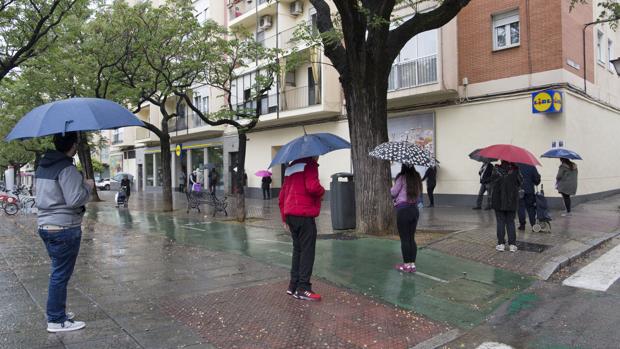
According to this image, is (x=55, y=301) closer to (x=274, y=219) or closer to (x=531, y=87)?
(x=274, y=219)

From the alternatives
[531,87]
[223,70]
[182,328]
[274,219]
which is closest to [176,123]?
[223,70]

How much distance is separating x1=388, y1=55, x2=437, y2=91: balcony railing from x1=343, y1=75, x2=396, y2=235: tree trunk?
748 centimetres

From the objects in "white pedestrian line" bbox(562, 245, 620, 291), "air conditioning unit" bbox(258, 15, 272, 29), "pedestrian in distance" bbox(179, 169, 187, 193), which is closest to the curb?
"white pedestrian line" bbox(562, 245, 620, 291)

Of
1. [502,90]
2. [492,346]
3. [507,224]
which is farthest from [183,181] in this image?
[492,346]

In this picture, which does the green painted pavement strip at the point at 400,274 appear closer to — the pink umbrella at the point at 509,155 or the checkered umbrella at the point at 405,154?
the checkered umbrella at the point at 405,154

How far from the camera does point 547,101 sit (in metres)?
14.3

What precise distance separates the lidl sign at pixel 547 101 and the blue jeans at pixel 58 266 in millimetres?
13912

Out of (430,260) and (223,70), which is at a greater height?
(223,70)

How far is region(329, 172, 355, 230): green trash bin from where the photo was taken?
10414mm

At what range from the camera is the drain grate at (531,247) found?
818 cm

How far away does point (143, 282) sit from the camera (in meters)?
6.29

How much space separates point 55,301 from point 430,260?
212 inches

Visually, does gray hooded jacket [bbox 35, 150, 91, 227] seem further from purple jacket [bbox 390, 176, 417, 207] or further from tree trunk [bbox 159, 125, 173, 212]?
tree trunk [bbox 159, 125, 173, 212]

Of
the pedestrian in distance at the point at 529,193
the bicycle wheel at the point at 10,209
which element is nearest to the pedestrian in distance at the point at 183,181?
the bicycle wheel at the point at 10,209
